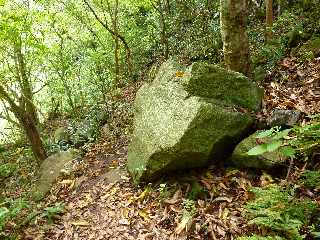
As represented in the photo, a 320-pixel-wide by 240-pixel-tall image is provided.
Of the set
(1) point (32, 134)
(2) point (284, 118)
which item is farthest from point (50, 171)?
(2) point (284, 118)

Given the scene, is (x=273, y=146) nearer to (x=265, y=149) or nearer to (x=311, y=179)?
(x=265, y=149)

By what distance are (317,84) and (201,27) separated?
5040 millimetres

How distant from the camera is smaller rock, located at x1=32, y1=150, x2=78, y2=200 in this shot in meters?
7.71

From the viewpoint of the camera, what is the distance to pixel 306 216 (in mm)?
3979

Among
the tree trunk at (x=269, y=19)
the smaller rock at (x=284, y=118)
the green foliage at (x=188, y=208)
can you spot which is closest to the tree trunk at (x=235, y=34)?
the smaller rock at (x=284, y=118)

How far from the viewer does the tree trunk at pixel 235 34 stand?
6176 mm

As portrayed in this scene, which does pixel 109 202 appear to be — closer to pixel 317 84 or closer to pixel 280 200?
pixel 280 200

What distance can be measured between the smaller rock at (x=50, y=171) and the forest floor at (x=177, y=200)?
0.48m

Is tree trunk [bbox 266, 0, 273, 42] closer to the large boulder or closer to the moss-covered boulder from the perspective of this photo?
the large boulder

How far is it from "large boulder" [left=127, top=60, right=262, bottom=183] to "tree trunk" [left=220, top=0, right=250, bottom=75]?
0.73m

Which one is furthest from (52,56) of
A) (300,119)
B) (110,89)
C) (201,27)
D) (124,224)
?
(300,119)

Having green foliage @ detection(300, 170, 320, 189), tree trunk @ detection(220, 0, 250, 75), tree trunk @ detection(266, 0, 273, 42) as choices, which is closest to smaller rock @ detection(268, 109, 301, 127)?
green foliage @ detection(300, 170, 320, 189)

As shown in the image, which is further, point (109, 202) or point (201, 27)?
point (201, 27)

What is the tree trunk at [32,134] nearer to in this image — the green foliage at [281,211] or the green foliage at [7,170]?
the green foliage at [7,170]
